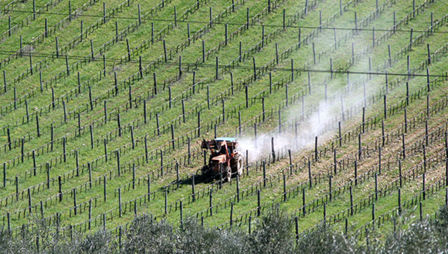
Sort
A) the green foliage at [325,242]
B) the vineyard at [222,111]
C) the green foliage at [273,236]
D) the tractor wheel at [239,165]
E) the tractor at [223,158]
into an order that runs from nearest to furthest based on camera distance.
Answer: the green foliage at [325,242] < the green foliage at [273,236] < the vineyard at [222,111] < the tractor at [223,158] < the tractor wheel at [239,165]

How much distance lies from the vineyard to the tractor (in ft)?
2.28

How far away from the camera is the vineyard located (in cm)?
7600

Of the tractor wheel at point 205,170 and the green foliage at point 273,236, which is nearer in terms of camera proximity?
the green foliage at point 273,236

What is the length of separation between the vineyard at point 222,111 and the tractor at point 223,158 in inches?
27.4

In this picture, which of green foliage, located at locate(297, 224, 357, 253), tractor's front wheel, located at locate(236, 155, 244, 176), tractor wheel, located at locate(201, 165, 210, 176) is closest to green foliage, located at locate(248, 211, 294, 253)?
green foliage, located at locate(297, 224, 357, 253)

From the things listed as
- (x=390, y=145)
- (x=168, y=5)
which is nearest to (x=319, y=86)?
(x=390, y=145)

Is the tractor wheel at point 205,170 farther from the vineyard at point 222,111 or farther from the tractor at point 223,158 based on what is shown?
the vineyard at point 222,111

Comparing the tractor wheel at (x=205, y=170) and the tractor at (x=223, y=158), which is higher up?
the tractor at (x=223, y=158)

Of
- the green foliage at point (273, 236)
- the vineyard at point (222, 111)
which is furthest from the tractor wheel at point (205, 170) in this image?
the green foliage at point (273, 236)

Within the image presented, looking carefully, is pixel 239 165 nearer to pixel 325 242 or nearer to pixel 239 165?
pixel 239 165

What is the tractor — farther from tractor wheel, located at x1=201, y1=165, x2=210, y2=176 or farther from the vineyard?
the vineyard

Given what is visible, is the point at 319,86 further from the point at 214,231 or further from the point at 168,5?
the point at 214,231

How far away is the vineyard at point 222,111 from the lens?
2992 inches

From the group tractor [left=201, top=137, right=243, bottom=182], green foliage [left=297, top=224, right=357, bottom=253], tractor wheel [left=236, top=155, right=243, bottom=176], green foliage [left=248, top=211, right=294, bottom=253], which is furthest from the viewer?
tractor wheel [left=236, top=155, right=243, bottom=176]
